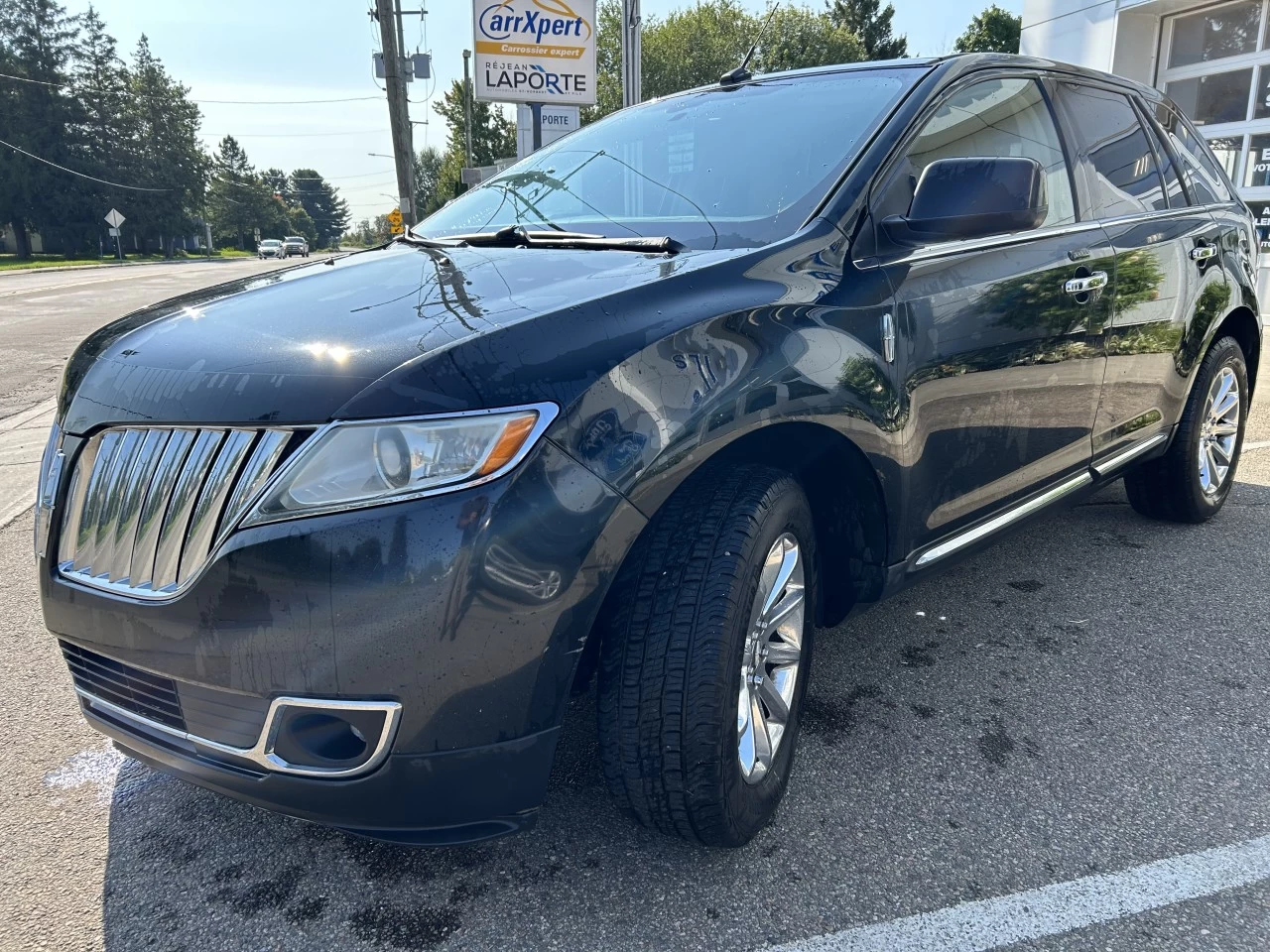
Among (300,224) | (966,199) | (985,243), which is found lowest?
(985,243)

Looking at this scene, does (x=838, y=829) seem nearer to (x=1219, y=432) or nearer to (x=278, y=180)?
(x=1219, y=432)

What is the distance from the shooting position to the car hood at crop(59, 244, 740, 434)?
5.14 ft

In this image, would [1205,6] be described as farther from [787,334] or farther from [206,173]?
[206,173]

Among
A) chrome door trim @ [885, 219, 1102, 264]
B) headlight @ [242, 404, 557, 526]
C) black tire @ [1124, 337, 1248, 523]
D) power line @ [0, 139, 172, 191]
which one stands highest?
power line @ [0, 139, 172, 191]

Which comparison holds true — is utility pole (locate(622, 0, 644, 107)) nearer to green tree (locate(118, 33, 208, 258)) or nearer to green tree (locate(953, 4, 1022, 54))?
green tree (locate(953, 4, 1022, 54))

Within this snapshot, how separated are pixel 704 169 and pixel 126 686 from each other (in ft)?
6.32

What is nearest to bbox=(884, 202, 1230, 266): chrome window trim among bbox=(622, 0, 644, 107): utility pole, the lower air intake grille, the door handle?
the door handle

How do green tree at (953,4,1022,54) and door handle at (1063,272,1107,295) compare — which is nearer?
door handle at (1063,272,1107,295)

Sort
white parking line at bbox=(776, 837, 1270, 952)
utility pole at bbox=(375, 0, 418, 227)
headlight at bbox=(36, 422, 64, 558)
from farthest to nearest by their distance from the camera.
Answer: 1. utility pole at bbox=(375, 0, 418, 227)
2. headlight at bbox=(36, 422, 64, 558)
3. white parking line at bbox=(776, 837, 1270, 952)

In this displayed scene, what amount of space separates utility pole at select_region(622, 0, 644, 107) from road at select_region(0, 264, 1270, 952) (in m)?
12.5

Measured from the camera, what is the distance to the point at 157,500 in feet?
5.33

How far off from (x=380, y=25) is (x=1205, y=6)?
1390 cm

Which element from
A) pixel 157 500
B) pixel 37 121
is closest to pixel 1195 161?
pixel 157 500

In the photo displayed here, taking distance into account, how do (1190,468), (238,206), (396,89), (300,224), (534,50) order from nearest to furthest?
(1190,468)
(534,50)
(396,89)
(238,206)
(300,224)
